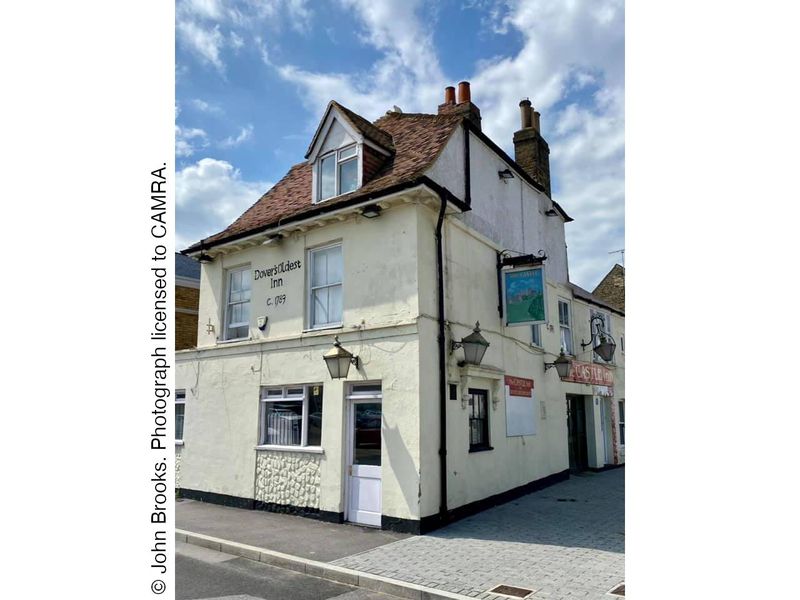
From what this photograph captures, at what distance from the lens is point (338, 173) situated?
38.5 ft

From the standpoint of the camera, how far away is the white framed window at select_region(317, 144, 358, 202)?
11.6m

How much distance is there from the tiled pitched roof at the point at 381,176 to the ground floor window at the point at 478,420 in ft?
14.5

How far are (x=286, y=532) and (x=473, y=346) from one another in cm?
445

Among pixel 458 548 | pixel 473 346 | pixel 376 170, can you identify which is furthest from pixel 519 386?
pixel 376 170

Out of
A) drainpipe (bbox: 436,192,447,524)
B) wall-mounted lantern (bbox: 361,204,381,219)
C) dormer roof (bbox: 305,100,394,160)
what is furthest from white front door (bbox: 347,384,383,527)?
dormer roof (bbox: 305,100,394,160)

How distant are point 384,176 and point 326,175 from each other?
164 centimetres

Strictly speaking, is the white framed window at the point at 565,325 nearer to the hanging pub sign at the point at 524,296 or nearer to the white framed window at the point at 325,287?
the hanging pub sign at the point at 524,296

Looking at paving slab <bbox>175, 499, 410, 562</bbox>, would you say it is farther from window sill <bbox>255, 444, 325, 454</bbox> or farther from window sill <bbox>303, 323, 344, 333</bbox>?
window sill <bbox>303, 323, 344, 333</bbox>

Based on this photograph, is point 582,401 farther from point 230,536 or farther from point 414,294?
point 230,536

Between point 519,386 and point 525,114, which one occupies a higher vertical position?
point 525,114

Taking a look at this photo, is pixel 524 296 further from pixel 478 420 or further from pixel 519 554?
pixel 519 554

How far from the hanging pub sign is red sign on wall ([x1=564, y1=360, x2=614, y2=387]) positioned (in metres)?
4.09

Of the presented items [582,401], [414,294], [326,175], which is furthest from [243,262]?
[582,401]

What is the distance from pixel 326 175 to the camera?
12055 mm
